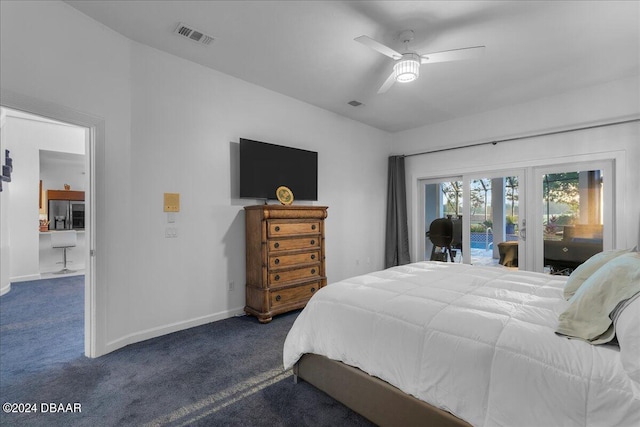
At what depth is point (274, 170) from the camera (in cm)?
374

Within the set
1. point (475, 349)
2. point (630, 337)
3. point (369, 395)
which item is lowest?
point (369, 395)

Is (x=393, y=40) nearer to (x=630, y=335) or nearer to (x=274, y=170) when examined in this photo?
(x=274, y=170)

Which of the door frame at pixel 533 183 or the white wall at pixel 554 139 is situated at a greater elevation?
the white wall at pixel 554 139

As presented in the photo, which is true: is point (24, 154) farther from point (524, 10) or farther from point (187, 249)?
point (524, 10)

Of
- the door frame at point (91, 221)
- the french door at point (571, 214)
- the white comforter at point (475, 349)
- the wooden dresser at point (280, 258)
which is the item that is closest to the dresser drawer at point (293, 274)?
the wooden dresser at point (280, 258)

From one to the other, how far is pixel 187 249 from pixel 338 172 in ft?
8.49

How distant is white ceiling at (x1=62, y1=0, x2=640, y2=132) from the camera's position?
7.61 feet

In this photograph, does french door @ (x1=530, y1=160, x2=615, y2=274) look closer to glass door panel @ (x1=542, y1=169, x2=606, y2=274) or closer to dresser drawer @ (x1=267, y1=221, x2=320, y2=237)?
glass door panel @ (x1=542, y1=169, x2=606, y2=274)

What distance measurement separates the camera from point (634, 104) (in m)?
3.44

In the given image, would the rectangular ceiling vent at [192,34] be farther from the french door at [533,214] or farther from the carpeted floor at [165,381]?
the french door at [533,214]

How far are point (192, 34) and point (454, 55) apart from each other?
231cm

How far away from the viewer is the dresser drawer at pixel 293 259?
10.9 feet

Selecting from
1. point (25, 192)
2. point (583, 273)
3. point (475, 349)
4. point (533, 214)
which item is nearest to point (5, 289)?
point (25, 192)

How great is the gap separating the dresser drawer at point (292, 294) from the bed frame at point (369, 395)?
1.33 meters
